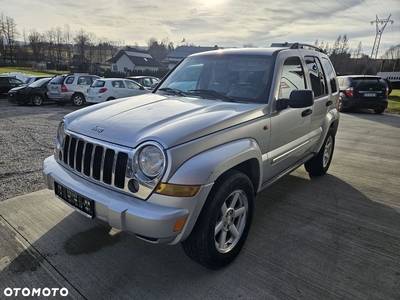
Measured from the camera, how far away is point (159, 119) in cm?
238

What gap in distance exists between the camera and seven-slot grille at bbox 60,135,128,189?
6.93ft

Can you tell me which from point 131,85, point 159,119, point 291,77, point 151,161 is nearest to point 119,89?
Result: point 131,85

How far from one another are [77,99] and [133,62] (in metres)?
48.1

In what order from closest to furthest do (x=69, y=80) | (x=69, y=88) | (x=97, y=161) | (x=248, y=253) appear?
(x=97, y=161), (x=248, y=253), (x=69, y=88), (x=69, y=80)

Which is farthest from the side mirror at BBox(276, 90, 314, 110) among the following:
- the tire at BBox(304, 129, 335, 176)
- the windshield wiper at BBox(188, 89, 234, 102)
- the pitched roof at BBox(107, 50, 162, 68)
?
the pitched roof at BBox(107, 50, 162, 68)

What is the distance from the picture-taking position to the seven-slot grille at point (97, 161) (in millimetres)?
2111

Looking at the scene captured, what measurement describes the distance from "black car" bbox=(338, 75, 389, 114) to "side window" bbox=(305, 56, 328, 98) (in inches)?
364

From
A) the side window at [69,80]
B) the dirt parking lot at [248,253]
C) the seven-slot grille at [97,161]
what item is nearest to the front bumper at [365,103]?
the dirt parking lot at [248,253]

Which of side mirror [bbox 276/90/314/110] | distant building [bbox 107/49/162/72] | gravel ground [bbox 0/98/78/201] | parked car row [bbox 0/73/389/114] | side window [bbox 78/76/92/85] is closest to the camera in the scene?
side mirror [bbox 276/90/314/110]

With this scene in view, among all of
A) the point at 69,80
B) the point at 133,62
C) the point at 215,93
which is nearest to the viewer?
the point at 215,93

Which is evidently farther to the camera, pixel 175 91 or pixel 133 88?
pixel 133 88

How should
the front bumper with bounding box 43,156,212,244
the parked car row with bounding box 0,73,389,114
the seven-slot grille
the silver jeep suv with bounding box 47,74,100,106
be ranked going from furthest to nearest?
the silver jeep suv with bounding box 47,74,100,106 → the parked car row with bounding box 0,73,389,114 → the seven-slot grille → the front bumper with bounding box 43,156,212,244

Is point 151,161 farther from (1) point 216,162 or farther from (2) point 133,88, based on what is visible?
(2) point 133,88

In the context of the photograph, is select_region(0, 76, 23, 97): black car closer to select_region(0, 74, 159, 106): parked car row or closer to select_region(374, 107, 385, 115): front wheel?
select_region(0, 74, 159, 106): parked car row
